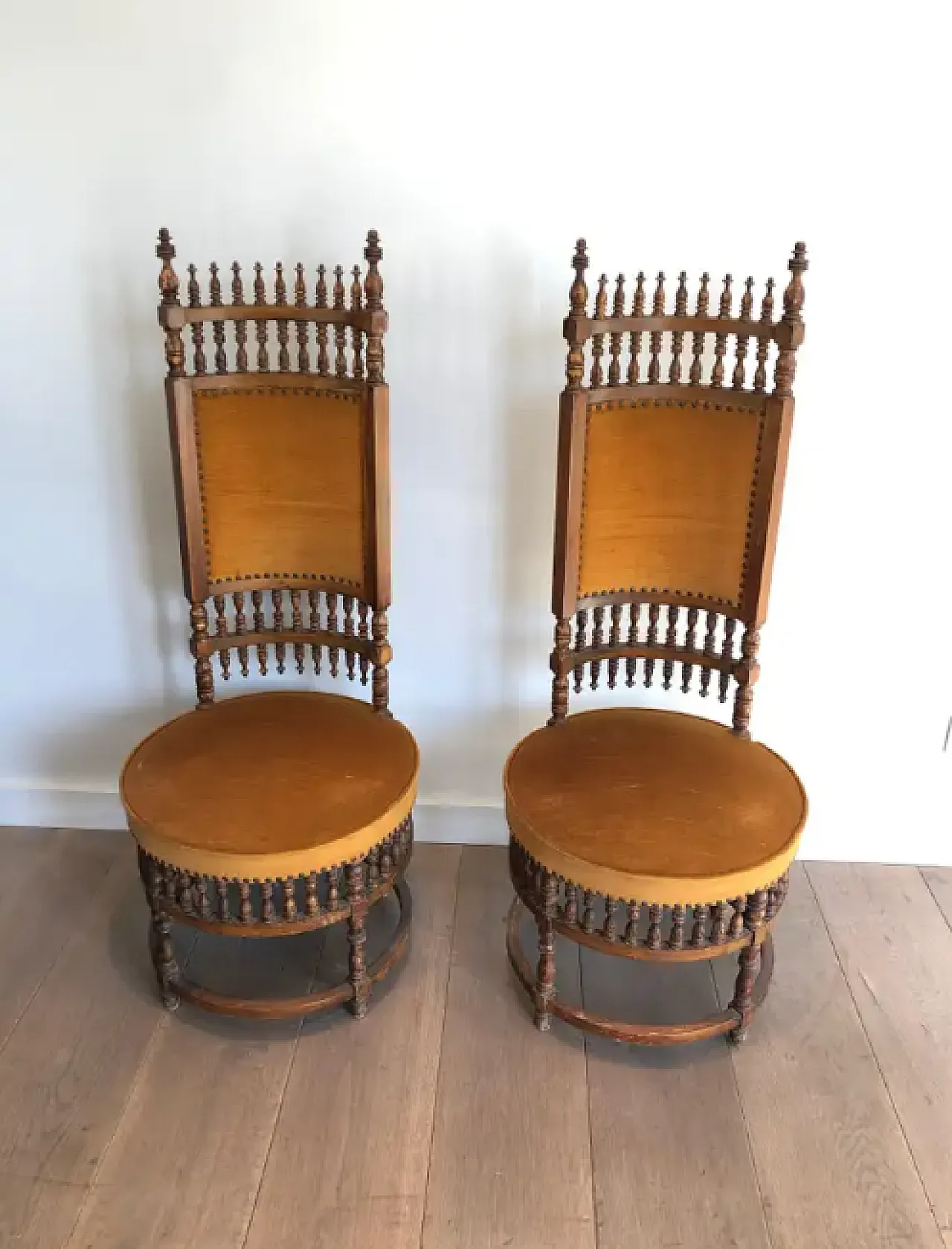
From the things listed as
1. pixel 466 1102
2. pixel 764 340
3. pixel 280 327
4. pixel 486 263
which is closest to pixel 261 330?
pixel 280 327

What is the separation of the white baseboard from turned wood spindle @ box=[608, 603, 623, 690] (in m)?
0.56

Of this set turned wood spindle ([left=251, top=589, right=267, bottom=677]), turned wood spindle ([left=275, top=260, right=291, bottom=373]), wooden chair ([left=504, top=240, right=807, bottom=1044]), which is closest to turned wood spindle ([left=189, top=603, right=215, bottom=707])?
turned wood spindle ([left=251, top=589, right=267, bottom=677])

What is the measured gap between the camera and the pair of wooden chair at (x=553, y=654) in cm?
181

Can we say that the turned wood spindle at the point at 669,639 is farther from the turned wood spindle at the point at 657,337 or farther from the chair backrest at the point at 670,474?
the turned wood spindle at the point at 657,337

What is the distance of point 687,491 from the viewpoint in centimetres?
202

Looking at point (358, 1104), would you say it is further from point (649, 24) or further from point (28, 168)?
point (649, 24)

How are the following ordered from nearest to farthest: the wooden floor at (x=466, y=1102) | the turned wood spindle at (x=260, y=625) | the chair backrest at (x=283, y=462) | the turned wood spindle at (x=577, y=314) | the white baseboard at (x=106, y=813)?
1. the wooden floor at (x=466, y=1102)
2. the turned wood spindle at (x=577, y=314)
3. the chair backrest at (x=283, y=462)
4. the turned wood spindle at (x=260, y=625)
5. the white baseboard at (x=106, y=813)

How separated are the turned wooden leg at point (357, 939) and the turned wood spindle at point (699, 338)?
114cm

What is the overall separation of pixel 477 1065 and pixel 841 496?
141 cm

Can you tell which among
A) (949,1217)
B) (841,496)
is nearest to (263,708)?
(841,496)

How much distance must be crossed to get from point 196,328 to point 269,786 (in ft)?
2.95

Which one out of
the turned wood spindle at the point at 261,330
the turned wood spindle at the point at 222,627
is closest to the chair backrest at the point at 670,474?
the turned wood spindle at the point at 261,330

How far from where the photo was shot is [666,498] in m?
2.04

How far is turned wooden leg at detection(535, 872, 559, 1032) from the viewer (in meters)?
1.84
